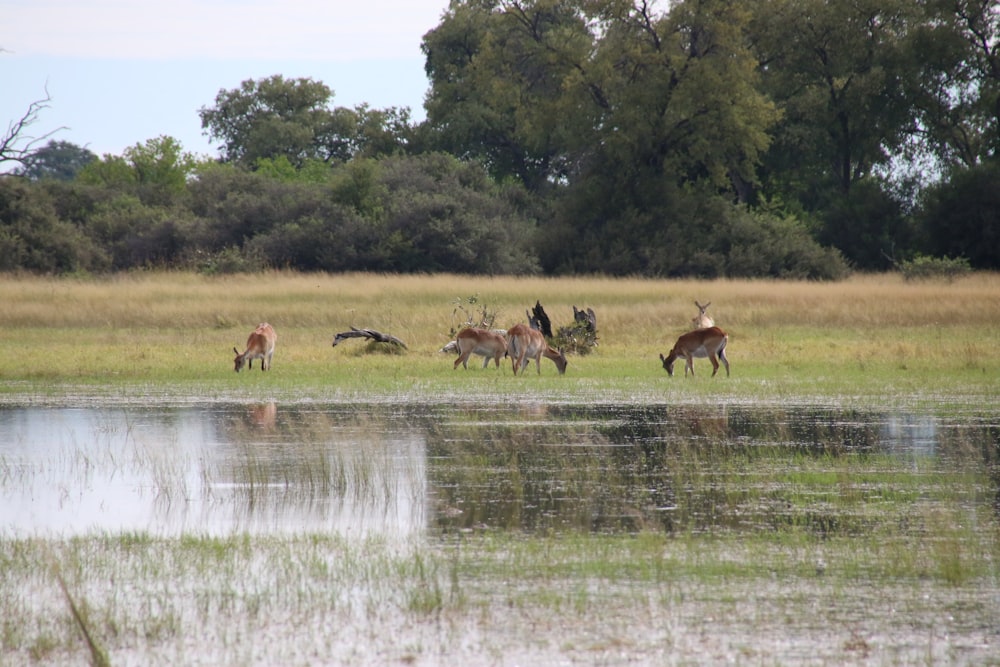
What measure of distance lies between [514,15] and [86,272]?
26.9 meters

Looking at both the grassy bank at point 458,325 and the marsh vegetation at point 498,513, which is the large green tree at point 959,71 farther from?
the marsh vegetation at point 498,513

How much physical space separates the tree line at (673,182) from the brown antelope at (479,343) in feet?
71.0

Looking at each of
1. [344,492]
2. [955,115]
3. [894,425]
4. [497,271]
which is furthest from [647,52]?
[344,492]

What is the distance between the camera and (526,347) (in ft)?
65.1

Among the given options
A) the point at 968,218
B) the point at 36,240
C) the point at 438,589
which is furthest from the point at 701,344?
the point at 968,218

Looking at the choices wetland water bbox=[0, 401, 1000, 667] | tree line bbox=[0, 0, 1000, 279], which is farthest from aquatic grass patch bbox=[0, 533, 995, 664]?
tree line bbox=[0, 0, 1000, 279]

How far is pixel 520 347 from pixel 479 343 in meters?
0.77

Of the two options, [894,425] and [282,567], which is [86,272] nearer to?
[894,425]

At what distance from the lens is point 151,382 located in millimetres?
18547

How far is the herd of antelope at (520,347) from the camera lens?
63.9 ft

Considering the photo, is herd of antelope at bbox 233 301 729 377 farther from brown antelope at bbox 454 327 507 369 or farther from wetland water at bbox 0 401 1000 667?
wetland water at bbox 0 401 1000 667

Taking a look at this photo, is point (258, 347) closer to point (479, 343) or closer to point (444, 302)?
point (479, 343)

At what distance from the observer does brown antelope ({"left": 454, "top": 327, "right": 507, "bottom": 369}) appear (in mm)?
20094

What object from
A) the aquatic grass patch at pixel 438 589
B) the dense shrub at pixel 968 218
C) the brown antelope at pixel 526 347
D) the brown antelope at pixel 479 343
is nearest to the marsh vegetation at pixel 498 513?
the aquatic grass patch at pixel 438 589
